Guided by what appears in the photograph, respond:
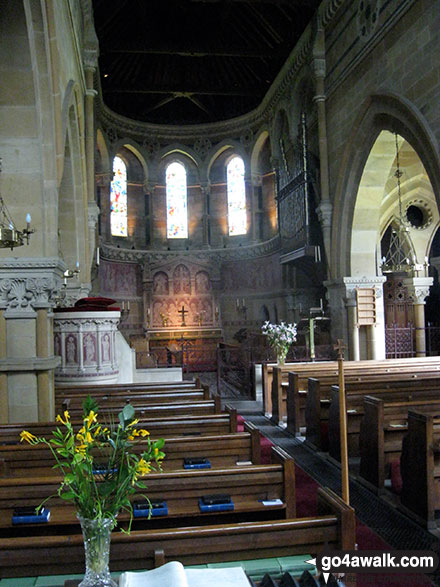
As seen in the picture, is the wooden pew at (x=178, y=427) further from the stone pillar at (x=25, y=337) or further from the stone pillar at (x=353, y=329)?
the stone pillar at (x=353, y=329)

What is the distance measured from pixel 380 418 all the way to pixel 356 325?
7500mm

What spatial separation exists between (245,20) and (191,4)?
5.81 ft

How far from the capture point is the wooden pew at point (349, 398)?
7.08m

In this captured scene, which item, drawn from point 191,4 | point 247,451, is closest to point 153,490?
point 247,451

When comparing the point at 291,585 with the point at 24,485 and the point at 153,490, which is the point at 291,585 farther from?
the point at 24,485

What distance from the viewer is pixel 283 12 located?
1547 centimetres

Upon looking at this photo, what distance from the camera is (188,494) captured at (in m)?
3.82

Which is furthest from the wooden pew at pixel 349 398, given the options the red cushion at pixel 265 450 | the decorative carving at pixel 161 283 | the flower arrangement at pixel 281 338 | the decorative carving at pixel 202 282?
the decorative carving at pixel 161 283

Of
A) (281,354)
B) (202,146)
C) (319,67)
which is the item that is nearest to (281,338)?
(281,354)

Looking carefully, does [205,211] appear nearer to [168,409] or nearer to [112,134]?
[112,134]

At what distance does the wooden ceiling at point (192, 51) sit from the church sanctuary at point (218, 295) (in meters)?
0.10

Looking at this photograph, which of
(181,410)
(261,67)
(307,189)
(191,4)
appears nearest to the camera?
(181,410)

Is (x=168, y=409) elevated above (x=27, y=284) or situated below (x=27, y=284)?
below

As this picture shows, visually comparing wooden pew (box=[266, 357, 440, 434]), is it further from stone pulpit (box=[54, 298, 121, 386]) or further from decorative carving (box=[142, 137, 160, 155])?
decorative carving (box=[142, 137, 160, 155])
